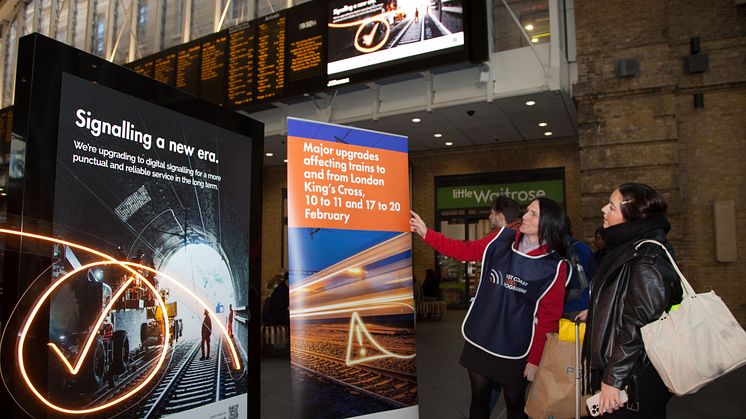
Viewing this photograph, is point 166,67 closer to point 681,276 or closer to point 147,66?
point 147,66

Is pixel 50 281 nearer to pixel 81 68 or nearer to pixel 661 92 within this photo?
pixel 81 68

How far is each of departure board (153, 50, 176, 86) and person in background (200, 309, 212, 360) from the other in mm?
10272

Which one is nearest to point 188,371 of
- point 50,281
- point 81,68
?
point 50,281

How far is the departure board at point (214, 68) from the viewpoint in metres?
10.6

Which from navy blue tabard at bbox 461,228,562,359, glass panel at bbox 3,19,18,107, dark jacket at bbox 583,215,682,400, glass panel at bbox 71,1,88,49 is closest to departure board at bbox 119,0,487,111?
navy blue tabard at bbox 461,228,562,359

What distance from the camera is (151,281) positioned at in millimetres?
2125

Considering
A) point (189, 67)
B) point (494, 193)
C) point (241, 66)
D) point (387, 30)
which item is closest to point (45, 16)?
point (189, 67)

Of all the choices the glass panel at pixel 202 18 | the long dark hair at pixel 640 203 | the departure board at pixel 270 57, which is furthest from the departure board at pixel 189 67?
the long dark hair at pixel 640 203

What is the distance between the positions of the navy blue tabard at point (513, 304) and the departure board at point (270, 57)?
24.7 feet

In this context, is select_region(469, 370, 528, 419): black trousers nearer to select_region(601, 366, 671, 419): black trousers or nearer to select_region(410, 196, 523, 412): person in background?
select_region(410, 196, 523, 412): person in background

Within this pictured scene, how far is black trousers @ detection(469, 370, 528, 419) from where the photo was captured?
2912 millimetres

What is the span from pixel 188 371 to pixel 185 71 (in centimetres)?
1019

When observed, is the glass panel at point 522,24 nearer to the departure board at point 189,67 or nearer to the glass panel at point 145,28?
the departure board at point 189,67

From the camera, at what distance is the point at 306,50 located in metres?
9.36
